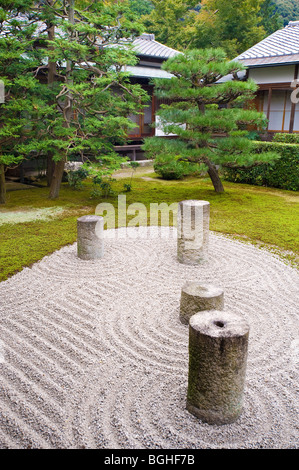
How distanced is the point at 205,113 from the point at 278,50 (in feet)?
24.5

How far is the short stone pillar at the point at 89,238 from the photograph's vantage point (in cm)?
632

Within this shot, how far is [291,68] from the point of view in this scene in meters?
15.1

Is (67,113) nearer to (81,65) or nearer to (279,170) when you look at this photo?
(81,65)

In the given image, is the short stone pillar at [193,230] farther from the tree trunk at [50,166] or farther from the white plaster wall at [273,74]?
the white plaster wall at [273,74]

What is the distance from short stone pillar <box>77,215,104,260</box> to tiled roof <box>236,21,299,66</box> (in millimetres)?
11281

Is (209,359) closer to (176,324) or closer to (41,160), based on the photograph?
(176,324)

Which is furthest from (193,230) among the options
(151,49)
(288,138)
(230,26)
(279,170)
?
(230,26)

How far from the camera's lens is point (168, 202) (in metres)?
10.3

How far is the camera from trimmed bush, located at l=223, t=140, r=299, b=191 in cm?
1187

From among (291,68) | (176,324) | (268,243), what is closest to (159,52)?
(291,68)

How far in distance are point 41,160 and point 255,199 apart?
23.4 ft

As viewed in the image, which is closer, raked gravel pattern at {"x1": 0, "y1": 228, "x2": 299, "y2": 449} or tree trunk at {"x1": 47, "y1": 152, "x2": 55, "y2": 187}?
raked gravel pattern at {"x1": 0, "y1": 228, "x2": 299, "y2": 449}

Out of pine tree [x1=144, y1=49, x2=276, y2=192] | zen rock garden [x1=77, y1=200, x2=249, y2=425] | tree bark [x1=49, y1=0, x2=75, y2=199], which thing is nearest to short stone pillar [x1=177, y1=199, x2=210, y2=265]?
zen rock garden [x1=77, y1=200, x2=249, y2=425]

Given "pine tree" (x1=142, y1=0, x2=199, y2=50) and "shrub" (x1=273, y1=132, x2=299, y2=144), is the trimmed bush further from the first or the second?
"pine tree" (x1=142, y1=0, x2=199, y2=50)
